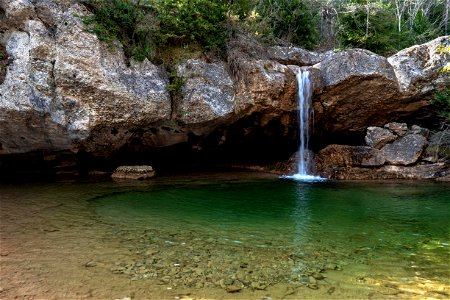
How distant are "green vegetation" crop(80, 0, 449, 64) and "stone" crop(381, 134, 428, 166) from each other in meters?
4.94

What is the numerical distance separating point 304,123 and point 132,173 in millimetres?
7147

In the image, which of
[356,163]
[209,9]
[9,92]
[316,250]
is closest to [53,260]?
[316,250]

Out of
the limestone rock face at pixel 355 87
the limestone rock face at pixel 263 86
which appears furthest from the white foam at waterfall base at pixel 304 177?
the limestone rock face at pixel 263 86

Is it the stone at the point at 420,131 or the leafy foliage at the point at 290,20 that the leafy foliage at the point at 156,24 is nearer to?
the leafy foliage at the point at 290,20

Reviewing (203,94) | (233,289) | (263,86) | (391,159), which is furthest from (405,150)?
(233,289)

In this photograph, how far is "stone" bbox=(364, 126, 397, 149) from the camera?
13.9 meters

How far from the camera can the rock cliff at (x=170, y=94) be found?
1036 centimetres

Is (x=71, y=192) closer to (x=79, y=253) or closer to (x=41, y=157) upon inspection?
(x=41, y=157)

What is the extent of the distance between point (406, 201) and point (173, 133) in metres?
8.11

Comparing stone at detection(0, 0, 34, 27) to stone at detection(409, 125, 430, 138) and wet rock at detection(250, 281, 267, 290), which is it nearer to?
wet rock at detection(250, 281, 267, 290)

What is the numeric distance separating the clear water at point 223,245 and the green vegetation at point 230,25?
5544 millimetres

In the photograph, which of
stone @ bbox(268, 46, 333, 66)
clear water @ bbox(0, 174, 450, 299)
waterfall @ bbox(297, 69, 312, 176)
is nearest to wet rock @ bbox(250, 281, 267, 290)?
clear water @ bbox(0, 174, 450, 299)

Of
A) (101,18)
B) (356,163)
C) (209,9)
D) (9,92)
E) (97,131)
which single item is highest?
(209,9)

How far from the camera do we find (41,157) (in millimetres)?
12727
